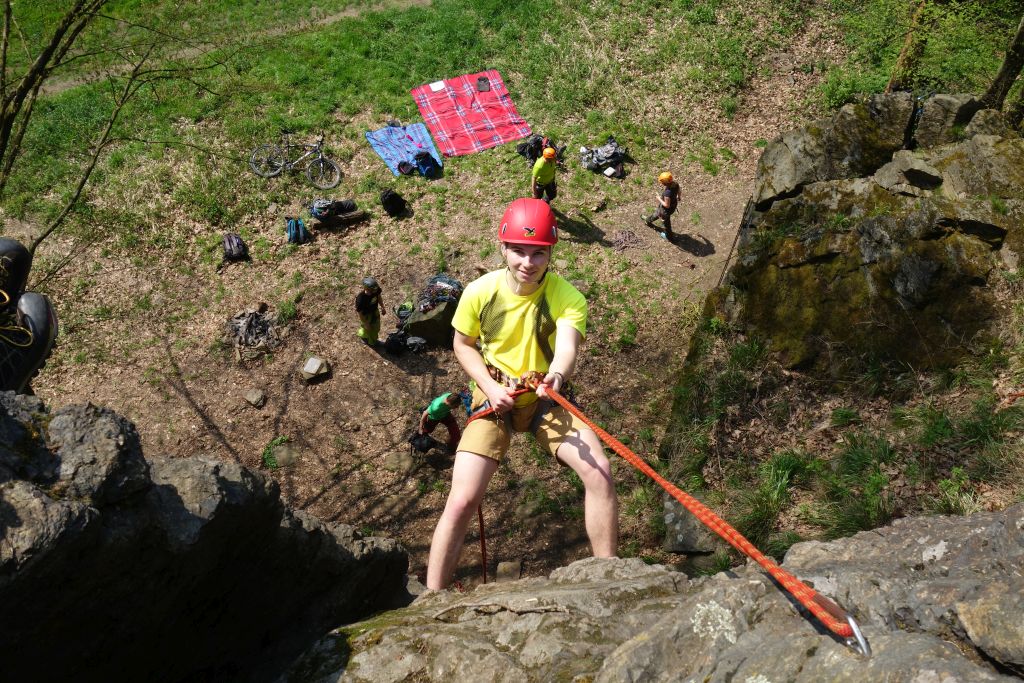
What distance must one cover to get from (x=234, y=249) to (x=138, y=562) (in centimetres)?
1001

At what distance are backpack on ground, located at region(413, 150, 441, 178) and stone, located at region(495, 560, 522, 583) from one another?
27.6 ft

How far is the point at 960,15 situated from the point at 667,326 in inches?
341

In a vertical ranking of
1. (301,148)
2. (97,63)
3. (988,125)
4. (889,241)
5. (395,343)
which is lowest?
(395,343)

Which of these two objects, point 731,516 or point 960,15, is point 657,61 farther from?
point 731,516

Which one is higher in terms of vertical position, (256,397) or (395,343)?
(256,397)

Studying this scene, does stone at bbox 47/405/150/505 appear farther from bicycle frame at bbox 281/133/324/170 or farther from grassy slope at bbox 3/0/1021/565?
bicycle frame at bbox 281/133/324/170

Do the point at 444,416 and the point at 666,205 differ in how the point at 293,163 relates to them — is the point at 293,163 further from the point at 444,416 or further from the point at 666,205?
the point at 444,416

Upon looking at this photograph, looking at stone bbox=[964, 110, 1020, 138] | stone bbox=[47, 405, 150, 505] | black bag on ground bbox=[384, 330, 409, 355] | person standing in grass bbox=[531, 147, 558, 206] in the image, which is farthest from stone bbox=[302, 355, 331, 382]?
stone bbox=[964, 110, 1020, 138]

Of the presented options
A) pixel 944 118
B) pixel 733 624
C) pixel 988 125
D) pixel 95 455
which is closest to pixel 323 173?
pixel 944 118

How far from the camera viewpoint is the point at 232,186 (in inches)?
545

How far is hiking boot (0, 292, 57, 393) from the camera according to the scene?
18.4 ft

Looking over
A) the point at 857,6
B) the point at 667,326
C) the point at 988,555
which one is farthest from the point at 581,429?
the point at 857,6

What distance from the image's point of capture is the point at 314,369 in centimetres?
1075

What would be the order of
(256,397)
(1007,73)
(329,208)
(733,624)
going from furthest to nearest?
(329,208)
(1007,73)
(256,397)
(733,624)
